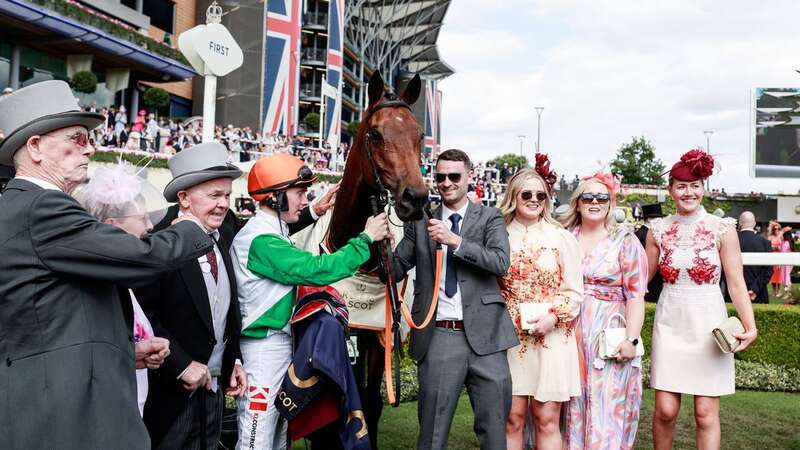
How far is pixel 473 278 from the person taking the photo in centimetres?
351

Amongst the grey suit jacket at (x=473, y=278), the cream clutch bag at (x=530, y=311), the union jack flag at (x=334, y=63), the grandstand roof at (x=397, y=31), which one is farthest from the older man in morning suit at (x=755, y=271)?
the grandstand roof at (x=397, y=31)

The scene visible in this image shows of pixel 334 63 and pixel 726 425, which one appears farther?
pixel 334 63

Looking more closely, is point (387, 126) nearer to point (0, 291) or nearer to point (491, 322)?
point (491, 322)

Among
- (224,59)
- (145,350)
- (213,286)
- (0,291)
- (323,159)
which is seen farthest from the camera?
(323,159)

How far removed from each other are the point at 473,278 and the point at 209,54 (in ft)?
9.13

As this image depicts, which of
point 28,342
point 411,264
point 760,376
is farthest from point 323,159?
point 28,342

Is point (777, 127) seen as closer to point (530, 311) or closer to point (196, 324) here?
point (530, 311)

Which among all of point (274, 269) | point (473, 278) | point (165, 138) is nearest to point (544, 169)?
point (473, 278)

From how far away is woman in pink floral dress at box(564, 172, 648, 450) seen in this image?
3.78 metres

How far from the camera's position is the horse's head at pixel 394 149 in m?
3.04

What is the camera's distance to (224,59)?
496 cm

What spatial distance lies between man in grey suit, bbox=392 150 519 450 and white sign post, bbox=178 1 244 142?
2.06 m

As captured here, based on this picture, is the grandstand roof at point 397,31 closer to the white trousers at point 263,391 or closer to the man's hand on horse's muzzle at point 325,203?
the man's hand on horse's muzzle at point 325,203

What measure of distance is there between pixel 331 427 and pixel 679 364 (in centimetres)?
218
